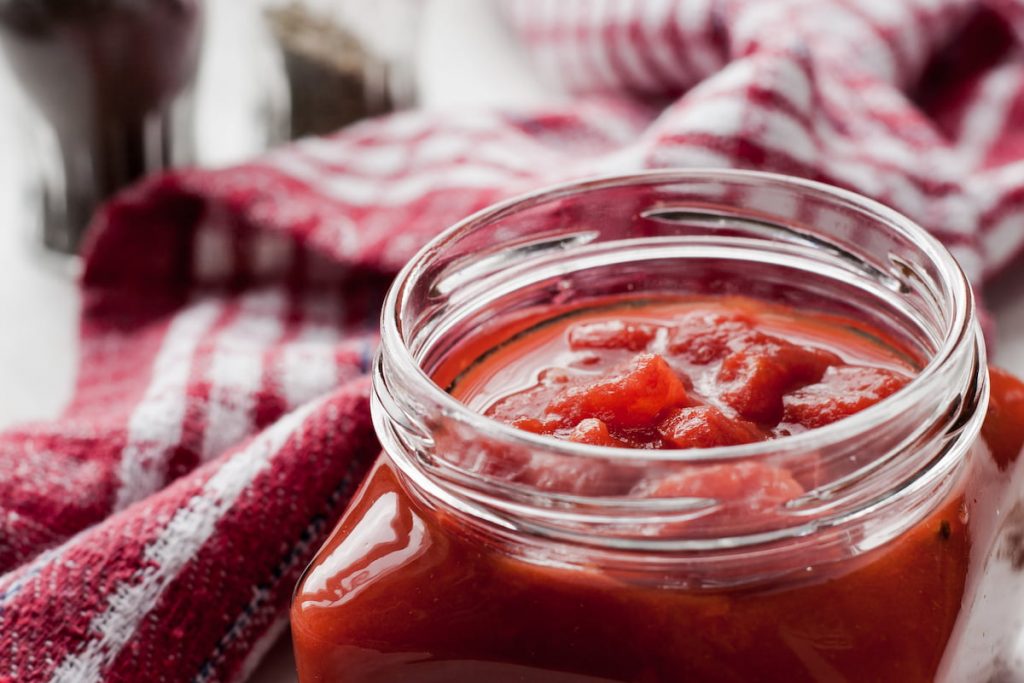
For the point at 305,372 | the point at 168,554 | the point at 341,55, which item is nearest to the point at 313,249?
the point at 305,372

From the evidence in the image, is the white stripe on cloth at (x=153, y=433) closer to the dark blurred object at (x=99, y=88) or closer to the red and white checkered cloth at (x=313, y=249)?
the red and white checkered cloth at (x=313, y=249)

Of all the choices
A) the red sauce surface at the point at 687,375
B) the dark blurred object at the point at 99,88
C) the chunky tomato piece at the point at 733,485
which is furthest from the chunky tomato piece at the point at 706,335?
the dark blurred object at the point at 99,88

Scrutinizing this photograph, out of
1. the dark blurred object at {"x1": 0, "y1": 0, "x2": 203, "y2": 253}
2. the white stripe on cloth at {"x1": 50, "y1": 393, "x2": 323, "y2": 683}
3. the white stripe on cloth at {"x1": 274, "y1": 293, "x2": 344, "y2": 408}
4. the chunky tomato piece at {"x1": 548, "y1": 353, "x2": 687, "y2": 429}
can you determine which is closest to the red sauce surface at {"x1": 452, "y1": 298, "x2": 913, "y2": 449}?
the chunky tomato piece at {"x1": 548, "y1": 353, "x2": 687, "y2": 429}

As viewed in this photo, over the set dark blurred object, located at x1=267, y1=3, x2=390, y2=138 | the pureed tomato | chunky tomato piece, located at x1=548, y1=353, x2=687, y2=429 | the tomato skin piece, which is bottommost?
dark blurred object, located at x1=267, y1=3, x2=390, y2=138

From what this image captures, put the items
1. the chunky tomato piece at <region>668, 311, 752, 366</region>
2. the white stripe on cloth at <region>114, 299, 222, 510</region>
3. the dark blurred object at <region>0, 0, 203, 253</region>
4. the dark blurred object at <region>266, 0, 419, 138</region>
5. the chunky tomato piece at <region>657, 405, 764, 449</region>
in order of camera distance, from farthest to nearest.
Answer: the dark blurred object at <region>266, 0, 419, 138</region>, the dark blurred object at <region>0, 0, 203, 253</region>, the white stripe on cloth at <region>114, 299, 222, 510</region>, the chunky tomato piece at <region>668, 311, 752, 366</region>, the chunky tomato piece at <region>657, 405, 764, 449</region>

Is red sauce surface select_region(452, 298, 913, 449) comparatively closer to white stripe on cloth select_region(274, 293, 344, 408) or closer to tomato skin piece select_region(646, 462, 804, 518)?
tomato skin piece select_region(646, 462, 804, 518)

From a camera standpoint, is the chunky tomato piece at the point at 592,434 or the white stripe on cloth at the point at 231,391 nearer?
the chunky tomato piece at the point at 592,434

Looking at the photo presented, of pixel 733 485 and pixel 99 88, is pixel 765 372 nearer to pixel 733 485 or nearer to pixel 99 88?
pixel 733 485
